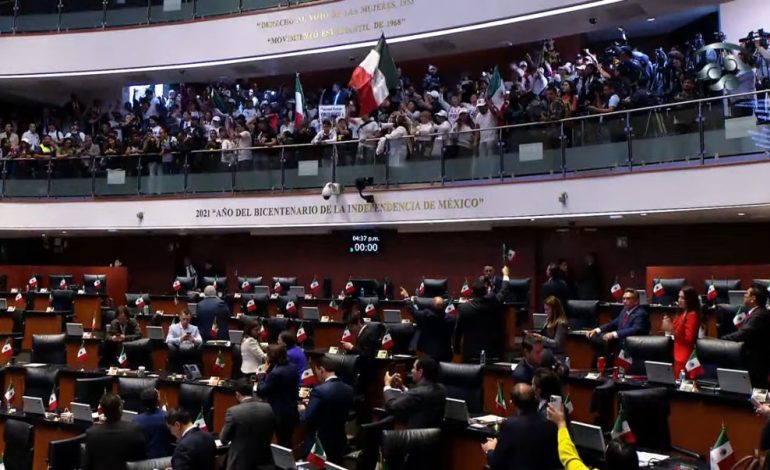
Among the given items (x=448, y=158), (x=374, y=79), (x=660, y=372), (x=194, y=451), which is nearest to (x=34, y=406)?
(x=194, y=451)

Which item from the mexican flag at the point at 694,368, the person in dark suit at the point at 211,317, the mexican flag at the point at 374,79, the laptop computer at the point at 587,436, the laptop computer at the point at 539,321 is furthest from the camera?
the mexican flag at the point at 374,79

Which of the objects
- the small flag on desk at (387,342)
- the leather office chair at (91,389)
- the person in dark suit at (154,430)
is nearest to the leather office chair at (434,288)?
the small flag on desk at (387,342)

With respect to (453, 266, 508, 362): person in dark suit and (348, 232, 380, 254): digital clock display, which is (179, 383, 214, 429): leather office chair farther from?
(348, 232, 380, 254): digital clock display

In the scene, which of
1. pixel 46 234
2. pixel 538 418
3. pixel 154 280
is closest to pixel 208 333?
pixel 538 418

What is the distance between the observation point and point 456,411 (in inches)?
281

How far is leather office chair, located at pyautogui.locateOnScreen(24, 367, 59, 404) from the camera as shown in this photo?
9719mm

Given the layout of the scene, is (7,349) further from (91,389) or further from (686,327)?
(686,327)

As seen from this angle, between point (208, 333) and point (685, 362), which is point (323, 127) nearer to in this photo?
point (208, 333)

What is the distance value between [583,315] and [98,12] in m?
16.8

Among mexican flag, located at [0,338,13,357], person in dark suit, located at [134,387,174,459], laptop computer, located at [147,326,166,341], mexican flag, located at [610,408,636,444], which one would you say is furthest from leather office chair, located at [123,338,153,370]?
mexican flag, located at [610,408,636,444]

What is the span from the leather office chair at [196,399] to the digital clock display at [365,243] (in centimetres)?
970

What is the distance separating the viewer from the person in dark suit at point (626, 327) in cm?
884

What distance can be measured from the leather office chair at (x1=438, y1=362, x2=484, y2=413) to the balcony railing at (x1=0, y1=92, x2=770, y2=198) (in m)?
6.15

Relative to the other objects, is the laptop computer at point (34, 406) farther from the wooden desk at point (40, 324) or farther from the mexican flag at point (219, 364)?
the wooden desk at point (40, 324)
